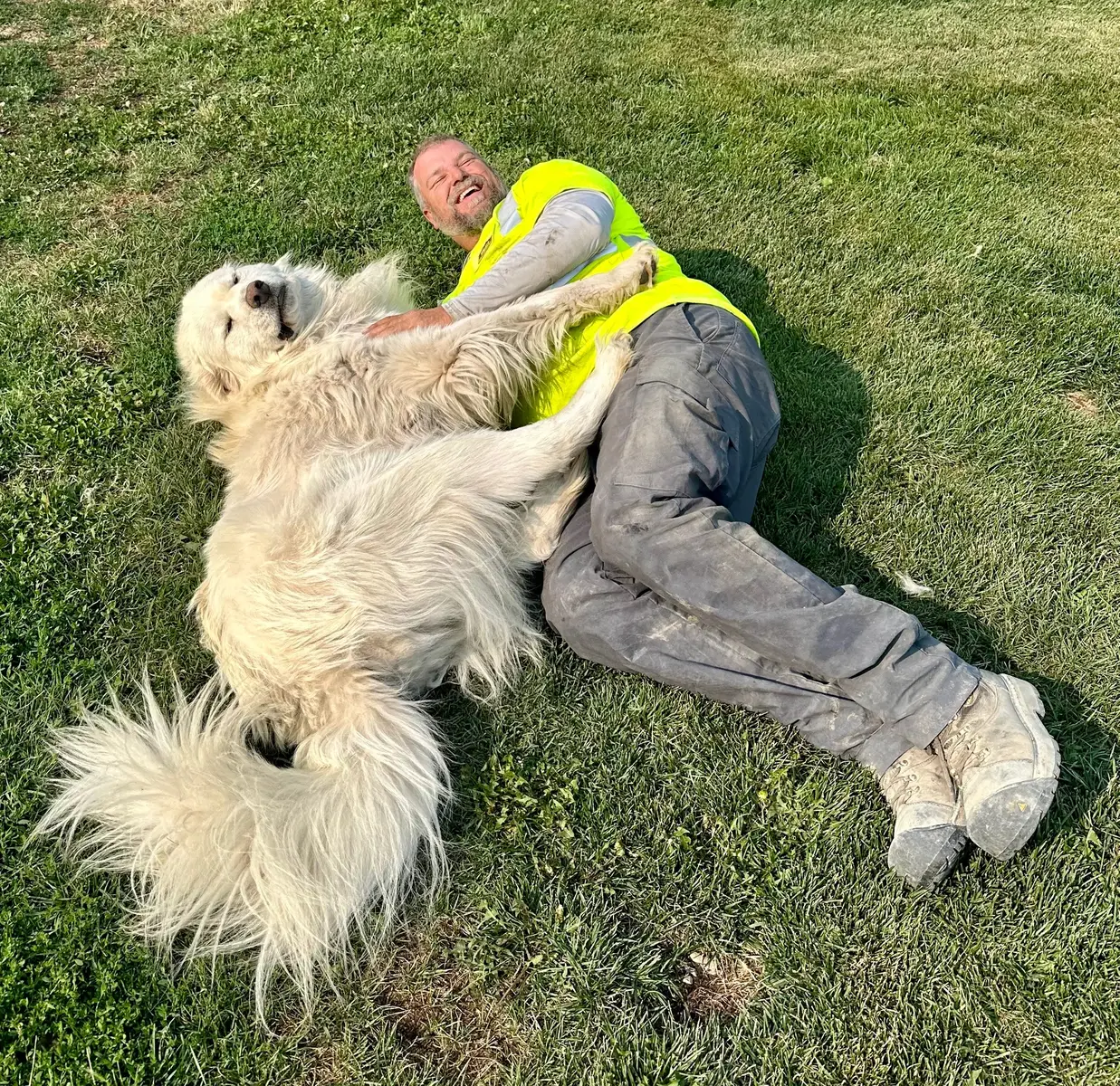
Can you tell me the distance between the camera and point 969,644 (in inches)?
124

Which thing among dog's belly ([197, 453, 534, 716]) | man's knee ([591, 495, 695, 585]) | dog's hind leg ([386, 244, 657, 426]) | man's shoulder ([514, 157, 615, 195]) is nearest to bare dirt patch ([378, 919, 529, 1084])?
dog's belly ([197, 453, 534, 716])

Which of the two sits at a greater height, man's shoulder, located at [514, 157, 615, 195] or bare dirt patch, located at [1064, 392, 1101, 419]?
man's shoulder, located at [514, 157, 615, 195]

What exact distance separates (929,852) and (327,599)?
2123 millimetres

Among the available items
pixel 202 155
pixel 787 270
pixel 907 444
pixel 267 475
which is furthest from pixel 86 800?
pixel 202 155

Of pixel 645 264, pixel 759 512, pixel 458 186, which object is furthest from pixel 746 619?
pixel 458 186

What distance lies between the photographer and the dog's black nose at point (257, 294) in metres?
3.68

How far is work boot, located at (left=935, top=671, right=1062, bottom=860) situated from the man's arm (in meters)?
2.46

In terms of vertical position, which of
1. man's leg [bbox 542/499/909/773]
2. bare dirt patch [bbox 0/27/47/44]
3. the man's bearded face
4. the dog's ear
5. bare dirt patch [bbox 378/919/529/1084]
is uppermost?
bare dirt patch [bbox 0/27/47/44]

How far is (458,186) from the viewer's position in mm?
4586

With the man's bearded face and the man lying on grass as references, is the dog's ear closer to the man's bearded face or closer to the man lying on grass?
the man lying on grass

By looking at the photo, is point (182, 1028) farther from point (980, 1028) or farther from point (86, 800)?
point (980, 1028)

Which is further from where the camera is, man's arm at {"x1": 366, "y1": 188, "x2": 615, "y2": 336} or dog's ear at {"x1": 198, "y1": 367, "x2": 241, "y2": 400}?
dog's ear at {"x1": 198, "y1": 367, "x2": 241, "y2": 400}

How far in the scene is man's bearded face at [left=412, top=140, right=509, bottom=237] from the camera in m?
4.59

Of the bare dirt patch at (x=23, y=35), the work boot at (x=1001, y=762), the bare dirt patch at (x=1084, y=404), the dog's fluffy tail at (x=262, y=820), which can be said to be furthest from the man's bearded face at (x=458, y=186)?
the bare dirt patch at (x=23, y=35)
